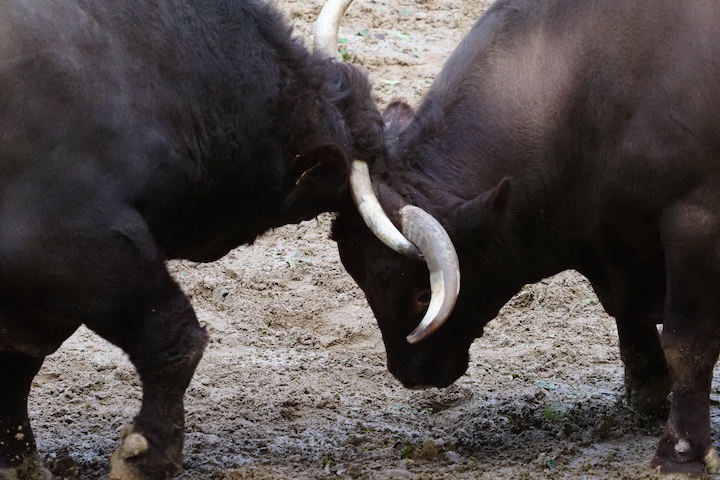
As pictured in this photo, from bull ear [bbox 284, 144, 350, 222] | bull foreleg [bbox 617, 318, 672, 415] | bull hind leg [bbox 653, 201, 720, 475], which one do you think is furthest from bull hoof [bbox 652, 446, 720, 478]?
bull ear [bbox 284, 144, 350, 222]

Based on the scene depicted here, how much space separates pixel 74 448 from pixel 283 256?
246cm

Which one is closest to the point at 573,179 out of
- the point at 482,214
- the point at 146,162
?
the point at 482,214

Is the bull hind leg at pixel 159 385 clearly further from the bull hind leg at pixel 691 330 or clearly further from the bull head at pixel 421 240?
the bull hind leg at pixel 691 330

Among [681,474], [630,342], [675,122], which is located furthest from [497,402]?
[675,122]

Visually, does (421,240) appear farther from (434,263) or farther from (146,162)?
(146,162)

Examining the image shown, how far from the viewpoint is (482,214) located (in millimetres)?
5512

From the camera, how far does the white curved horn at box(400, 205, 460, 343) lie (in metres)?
5.02

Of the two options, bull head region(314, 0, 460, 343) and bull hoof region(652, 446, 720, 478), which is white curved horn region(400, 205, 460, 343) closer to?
bull head region(314, 0, 460, 343)

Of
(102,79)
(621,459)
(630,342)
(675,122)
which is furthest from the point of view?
(630,342)

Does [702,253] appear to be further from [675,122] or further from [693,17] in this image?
[693,17]

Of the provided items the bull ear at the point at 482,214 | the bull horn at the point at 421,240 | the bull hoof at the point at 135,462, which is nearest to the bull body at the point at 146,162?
the bull hoof at the point at 135,462

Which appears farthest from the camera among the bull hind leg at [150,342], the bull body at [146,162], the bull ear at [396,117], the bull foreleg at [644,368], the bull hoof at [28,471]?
the bull foreleg at [644,368]

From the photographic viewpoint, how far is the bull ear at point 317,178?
536cm

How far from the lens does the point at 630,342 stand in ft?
21.3
